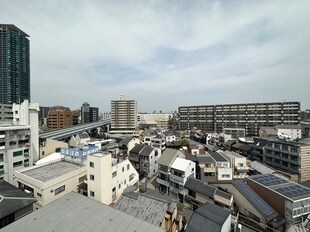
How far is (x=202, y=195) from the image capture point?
949 inches

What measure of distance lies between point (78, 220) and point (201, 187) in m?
17.5

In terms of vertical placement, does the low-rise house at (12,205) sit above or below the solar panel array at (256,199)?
above

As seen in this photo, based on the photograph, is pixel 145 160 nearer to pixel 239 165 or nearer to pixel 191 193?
pixel 191 193

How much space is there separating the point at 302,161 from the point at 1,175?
54786 millimetres

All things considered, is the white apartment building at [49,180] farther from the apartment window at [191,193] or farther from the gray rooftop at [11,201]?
the apartment window at [191,193]

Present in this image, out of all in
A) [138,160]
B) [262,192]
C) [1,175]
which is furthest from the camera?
[138,160]

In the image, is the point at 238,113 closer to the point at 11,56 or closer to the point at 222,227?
the point at 222,227

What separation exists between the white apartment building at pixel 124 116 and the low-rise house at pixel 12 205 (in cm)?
8541

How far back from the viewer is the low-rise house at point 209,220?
53.3 ft

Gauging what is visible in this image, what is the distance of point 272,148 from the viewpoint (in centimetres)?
4116

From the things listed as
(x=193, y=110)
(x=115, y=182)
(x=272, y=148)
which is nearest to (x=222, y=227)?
(x=115, y=182)

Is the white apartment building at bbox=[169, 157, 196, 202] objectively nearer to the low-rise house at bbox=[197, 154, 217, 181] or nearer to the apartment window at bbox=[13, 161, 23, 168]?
the low-rise house at bbox=[197, 154, 217, 181]

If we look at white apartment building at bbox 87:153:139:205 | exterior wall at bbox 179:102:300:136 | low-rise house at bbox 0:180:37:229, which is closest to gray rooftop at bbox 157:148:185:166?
white apartment building at bbox 87:153:139:205

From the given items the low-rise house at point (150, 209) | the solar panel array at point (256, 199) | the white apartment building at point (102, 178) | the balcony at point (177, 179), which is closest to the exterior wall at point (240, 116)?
the balcony at point (177, 179)
